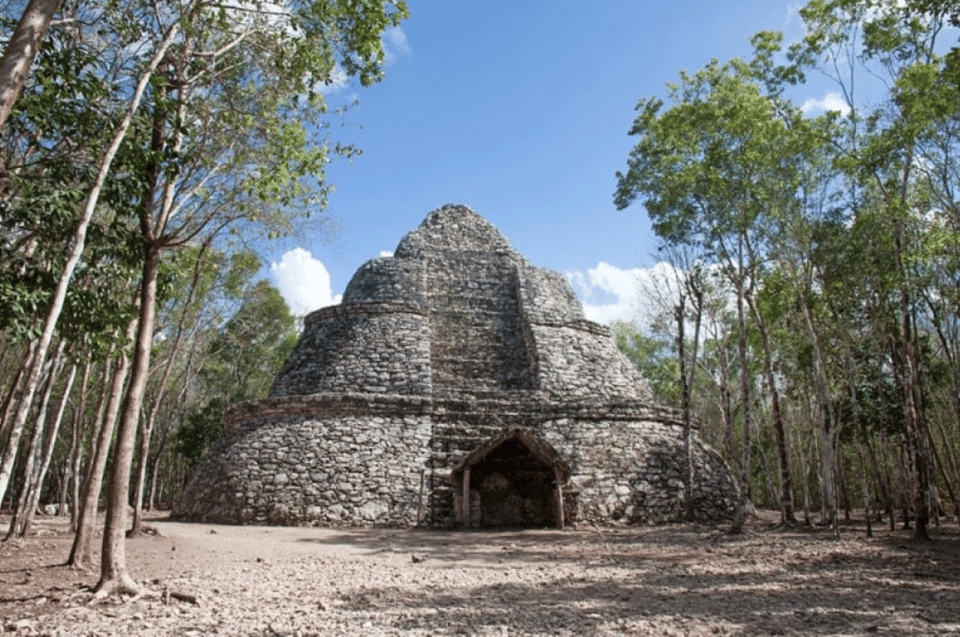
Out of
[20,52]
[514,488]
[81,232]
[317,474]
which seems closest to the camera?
[20,52]

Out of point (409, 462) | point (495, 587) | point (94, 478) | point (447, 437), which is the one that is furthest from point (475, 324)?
point (94, 478)

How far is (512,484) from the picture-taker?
44.6ft

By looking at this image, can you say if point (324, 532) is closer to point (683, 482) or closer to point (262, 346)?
point (683, 482)

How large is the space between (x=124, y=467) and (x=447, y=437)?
9137 mm

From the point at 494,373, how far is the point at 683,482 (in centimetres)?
633

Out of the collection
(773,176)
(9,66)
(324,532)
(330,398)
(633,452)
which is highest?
(773,176)

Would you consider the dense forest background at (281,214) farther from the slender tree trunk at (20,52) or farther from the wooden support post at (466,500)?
the wooden support post at (466,500)

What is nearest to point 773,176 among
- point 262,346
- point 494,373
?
point 494,373

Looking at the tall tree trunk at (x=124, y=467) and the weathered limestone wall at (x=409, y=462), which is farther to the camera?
the weathered limestone wall at (x=409, y=462)

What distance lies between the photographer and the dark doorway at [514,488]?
1327 cm

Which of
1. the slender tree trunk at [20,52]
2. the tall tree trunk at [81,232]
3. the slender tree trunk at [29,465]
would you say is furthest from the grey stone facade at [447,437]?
the slender tree trunk at [20,52]

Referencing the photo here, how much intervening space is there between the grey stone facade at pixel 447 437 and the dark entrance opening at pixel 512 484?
0.10ft

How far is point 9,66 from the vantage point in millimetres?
4086

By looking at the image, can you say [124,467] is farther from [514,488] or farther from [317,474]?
[514,488]
